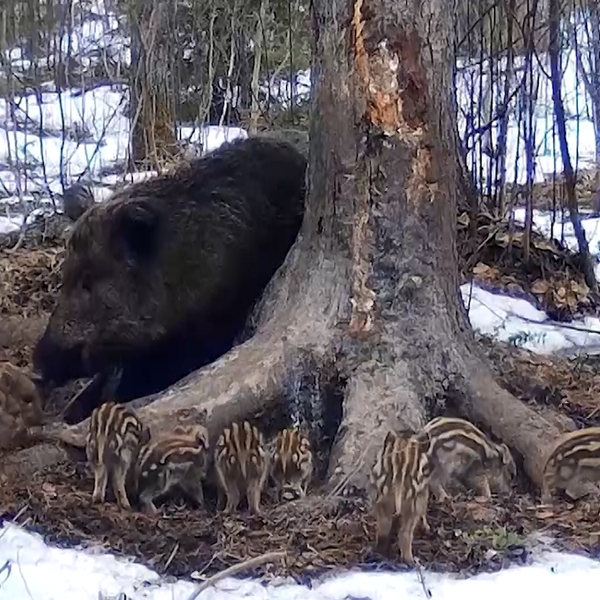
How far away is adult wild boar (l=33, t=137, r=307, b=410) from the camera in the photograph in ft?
20.7

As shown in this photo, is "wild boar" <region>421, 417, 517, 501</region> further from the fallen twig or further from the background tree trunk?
the background tree trunk

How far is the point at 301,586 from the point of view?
13.8 ft

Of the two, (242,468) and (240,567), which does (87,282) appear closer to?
(242,468)

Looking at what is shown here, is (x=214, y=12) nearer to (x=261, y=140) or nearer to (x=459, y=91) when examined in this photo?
(x=459, y=91)

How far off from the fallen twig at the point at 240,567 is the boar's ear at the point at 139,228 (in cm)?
233

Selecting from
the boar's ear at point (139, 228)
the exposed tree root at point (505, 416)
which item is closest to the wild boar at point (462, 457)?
the exposed tree root at point (505, 416)

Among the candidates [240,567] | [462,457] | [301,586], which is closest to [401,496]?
[301,586]

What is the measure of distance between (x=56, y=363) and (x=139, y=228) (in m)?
0.78

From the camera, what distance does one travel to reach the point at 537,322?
7871 millimetres

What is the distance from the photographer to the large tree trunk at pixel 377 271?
216 inches

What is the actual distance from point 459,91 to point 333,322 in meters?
5.34

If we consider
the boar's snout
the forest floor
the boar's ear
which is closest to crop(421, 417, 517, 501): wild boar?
the forest floor

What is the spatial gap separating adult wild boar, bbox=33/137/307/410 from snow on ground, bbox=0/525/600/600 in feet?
6.73

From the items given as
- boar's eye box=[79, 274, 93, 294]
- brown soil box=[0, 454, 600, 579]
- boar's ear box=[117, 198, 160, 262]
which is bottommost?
brown soil box=[0, 454, 600, 579]
